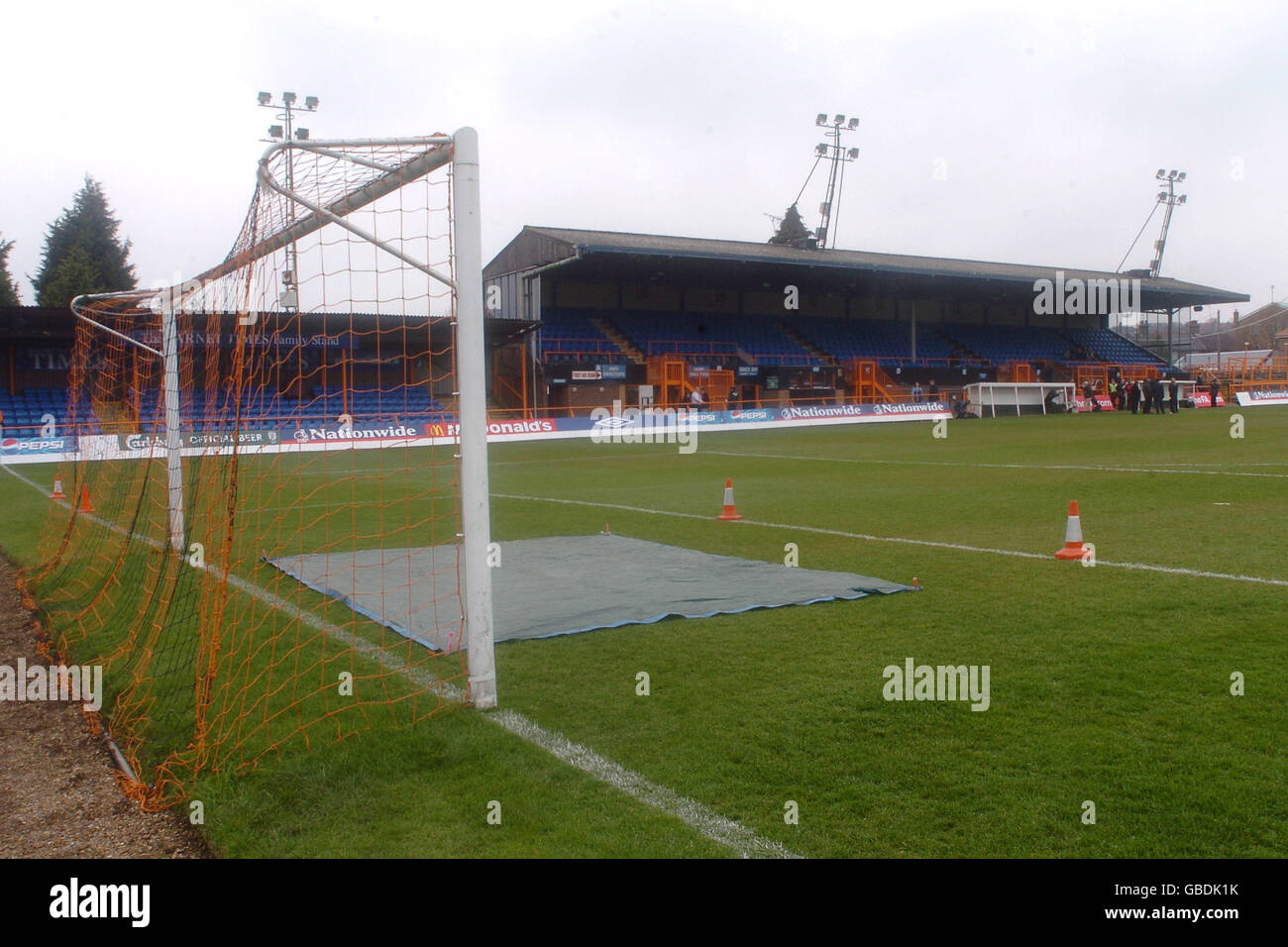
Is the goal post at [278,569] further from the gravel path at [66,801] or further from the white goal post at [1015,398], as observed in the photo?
the white goal post at [1015,398]

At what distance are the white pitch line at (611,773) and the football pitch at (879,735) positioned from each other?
0.05 ft

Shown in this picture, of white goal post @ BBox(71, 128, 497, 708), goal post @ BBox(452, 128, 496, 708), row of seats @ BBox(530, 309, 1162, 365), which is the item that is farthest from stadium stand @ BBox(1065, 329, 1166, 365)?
goal post @ BBox(452, 128, 496, 708)

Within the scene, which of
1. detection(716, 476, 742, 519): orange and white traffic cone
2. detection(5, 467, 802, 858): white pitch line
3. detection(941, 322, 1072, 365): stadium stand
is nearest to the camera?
detection(5, 467, 802, 858): white pitch line

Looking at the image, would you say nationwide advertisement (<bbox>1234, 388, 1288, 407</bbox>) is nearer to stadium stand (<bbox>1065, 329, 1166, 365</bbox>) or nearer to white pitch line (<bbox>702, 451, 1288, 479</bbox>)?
stadium stand (<bbox>1065, 329, 1166, 365</bbox>)

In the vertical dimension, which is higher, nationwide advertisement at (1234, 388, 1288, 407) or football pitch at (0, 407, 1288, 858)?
nationwide advertisement at (1234, 388, 1288, 407)

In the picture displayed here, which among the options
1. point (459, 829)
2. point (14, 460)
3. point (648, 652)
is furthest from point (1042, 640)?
point (14, 460)

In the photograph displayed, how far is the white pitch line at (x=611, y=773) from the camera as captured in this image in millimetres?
3355

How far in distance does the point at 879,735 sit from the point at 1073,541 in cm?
475

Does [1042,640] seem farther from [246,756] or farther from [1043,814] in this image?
[246,756]

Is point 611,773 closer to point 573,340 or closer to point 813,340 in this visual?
point 573,340

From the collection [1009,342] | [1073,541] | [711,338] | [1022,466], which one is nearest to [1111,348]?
[1009,342]

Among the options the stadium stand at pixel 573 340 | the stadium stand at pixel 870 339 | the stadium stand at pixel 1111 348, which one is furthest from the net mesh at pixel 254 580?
the stadium stand at pixel 1111 348

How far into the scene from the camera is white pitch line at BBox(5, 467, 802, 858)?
3.36 meters

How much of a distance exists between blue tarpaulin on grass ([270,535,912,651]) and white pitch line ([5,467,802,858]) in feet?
1.08
